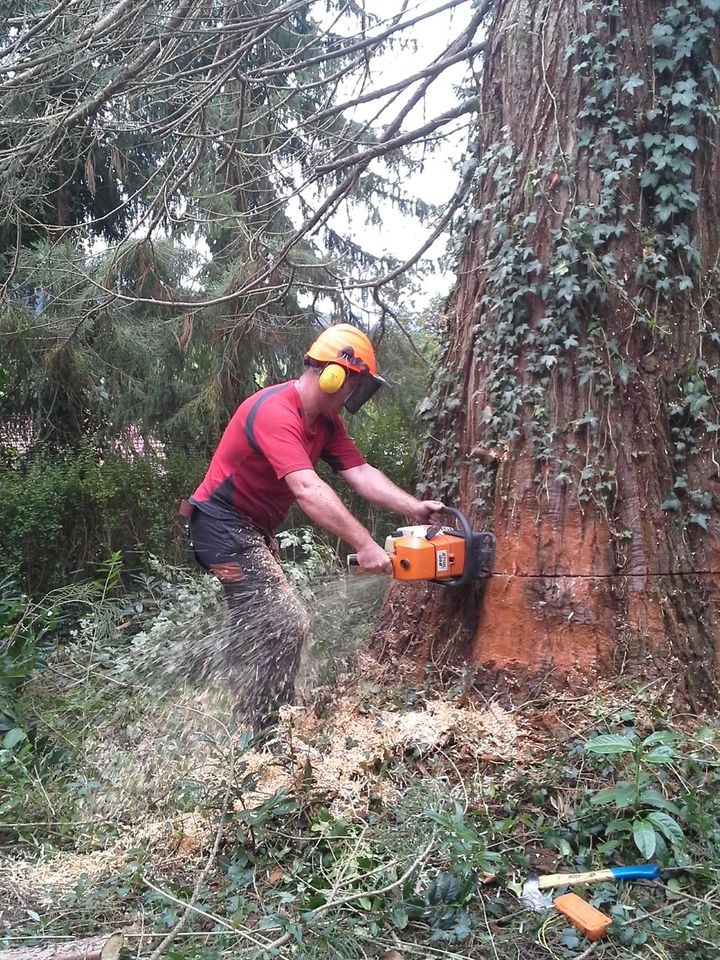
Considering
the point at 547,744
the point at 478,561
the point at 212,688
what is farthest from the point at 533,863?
the point at 212,688

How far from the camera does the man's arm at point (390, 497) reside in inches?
139

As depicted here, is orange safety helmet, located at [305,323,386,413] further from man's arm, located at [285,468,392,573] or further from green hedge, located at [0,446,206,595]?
green hedge, located at [0,446,206,595]

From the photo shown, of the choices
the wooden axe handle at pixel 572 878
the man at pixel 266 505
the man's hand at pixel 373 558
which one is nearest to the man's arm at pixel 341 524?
the man's hand at pixel 373 558

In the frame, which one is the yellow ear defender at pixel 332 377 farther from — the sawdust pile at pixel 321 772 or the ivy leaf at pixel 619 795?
the ivy leaf at pixel 619 795

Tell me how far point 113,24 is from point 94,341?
2572 millimetres

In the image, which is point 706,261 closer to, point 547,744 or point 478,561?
point 478,561

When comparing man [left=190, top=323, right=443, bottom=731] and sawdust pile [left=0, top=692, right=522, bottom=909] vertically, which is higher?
man [left=190, top=323, right=443, bottom=731]

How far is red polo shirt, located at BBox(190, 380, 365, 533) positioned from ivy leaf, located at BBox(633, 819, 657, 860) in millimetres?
1798

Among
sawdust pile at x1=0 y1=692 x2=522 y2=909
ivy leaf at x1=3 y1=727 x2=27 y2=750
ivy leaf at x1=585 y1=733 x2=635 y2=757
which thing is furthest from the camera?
ivy leaf at x1=3 y1=727 x2=27 y2=750

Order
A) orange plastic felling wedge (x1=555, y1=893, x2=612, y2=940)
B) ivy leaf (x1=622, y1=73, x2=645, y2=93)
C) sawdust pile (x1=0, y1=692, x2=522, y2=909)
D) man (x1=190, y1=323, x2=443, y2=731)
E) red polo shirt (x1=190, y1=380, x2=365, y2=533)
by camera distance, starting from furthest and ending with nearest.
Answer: man (x1=190, y1=323, x2=443, y2=731) → red polo shirt (x1=190, y1=380, x2=365, y2=533) → ivy leaf (x1=622, y1=73, x2=645, y2=93) → sawdust pile (x1=0, y1=692, x2=522, y2=909) → orange plastic felling wedge (x1=555, y1=893, x2=612, y2=940)

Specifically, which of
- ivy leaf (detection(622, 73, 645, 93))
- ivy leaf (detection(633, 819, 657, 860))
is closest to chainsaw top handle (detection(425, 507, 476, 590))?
ivy leaf (detection(633, 819, 657, 860))

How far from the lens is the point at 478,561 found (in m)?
3.24

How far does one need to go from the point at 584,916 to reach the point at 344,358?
2280mm

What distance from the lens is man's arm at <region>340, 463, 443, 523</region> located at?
3.52 metres
